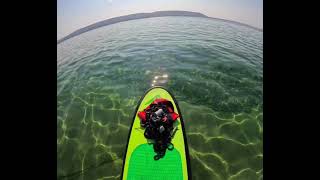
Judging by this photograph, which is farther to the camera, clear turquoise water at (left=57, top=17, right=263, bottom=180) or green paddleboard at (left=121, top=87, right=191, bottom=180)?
clear turquoise water at (left=57, top=17, right=263, bottom=180)

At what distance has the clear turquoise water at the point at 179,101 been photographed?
527cm

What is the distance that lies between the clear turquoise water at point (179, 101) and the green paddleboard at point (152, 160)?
27 cm

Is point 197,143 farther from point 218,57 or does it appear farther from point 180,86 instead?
point 218,57

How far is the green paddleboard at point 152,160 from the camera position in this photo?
4828mm

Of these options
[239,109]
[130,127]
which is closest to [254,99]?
[239,109]

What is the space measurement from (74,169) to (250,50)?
9.73 metres

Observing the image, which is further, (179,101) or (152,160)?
(179,101)

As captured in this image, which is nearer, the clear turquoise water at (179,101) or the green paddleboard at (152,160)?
the green paddleboard at (152,160)

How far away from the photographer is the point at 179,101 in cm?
682

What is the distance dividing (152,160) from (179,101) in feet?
7.44

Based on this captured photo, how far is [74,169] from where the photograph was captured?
5.38 m

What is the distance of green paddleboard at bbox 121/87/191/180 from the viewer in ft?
15.8

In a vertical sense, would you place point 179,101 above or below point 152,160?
above

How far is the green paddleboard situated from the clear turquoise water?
268 mm
